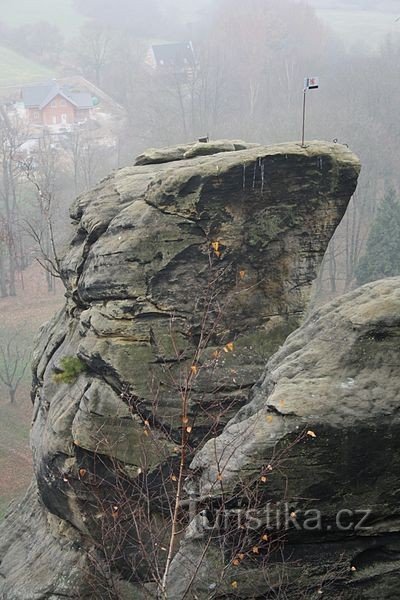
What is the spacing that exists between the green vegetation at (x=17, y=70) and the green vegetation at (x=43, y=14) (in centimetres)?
947

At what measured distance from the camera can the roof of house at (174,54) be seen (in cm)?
8458

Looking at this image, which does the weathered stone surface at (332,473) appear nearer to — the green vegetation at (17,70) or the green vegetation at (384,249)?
the green vegetation at (384,249)

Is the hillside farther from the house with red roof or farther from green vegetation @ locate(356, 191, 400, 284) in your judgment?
green vegetation @ locate(356, 191, 400, 284)

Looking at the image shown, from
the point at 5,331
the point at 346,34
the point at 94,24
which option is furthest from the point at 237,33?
the point at 5,331

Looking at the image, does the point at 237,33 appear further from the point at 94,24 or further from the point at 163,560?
the point at 163,560

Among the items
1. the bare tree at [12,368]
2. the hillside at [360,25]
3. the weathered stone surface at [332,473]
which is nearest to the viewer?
the weathered stone surface at [332,473]

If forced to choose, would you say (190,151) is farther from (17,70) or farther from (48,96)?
(17,70)

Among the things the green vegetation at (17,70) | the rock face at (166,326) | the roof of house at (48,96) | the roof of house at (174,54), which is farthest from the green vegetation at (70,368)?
the green vegetation at (17,70)

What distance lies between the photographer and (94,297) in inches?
594

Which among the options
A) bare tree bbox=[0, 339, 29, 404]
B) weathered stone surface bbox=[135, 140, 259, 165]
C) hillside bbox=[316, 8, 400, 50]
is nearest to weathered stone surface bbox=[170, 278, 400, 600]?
weathered stone surface bbox=[135, 140, 259, 165]

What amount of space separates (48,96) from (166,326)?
71.3 m

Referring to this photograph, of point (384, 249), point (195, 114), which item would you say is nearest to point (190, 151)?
point (384, 249)

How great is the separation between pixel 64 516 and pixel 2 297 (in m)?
32.3

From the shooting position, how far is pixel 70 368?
15.4 m
